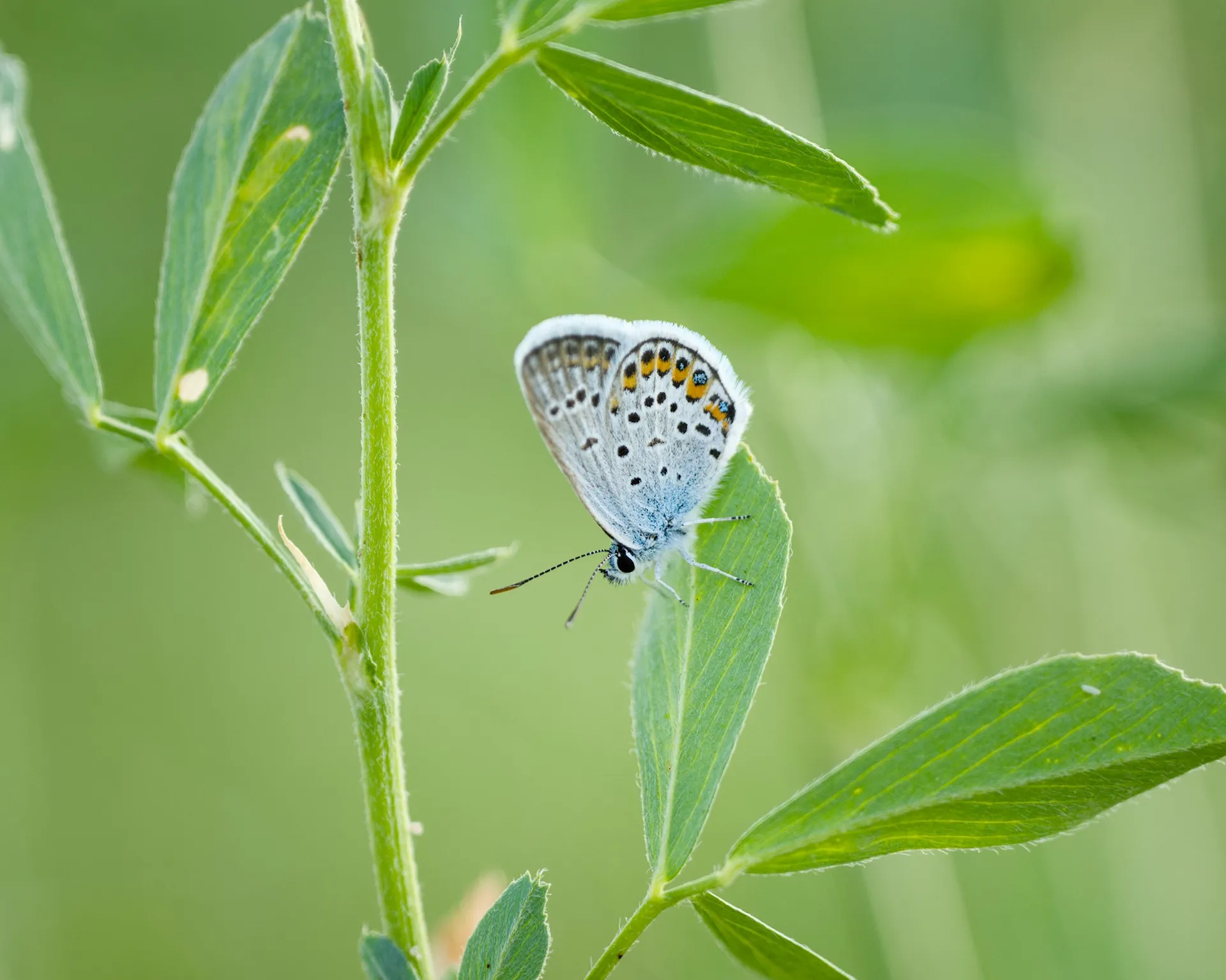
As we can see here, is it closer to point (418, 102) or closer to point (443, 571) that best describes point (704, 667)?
point (443, 571)

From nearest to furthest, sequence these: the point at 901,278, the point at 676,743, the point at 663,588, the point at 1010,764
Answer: the point at 1010,764, the point at 676,743, the point at 663,588, the point at 901,278

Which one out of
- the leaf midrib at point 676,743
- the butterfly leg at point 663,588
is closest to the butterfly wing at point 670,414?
the butterfly leg at point 663,588

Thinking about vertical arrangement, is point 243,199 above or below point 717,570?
above

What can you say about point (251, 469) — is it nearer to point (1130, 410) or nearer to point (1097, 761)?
point (1130, 410)

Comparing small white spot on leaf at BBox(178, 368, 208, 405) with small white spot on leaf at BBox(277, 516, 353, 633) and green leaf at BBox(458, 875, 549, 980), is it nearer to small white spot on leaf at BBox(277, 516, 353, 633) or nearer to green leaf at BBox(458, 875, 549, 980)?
small white spot on leaf at BBox(277, 516, 353, 633)

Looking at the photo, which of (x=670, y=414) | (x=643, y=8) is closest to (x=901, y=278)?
(x=670, y=414)

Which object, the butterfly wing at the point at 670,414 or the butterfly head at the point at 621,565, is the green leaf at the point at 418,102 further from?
the butterfly head at the point at 621,565
